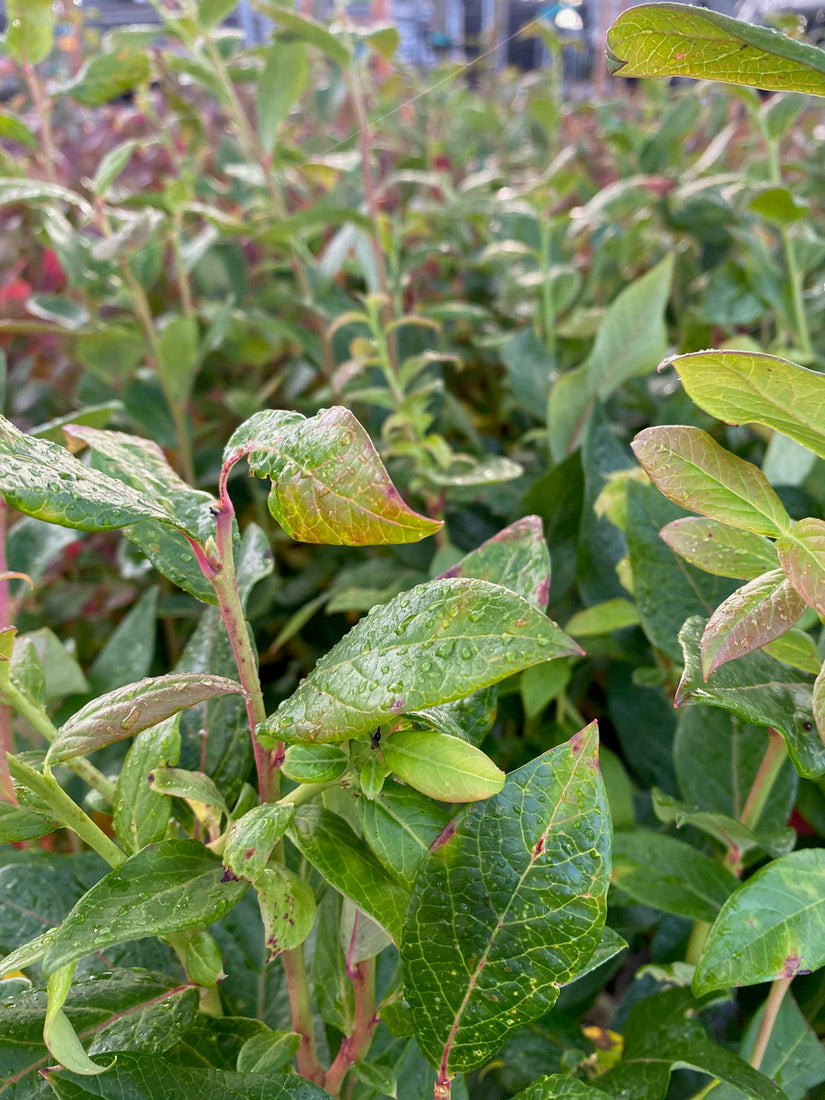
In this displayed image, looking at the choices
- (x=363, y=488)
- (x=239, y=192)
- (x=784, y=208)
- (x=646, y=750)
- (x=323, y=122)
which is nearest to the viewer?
(x=363, y=488)

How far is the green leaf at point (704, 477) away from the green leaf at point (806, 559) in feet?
0.05

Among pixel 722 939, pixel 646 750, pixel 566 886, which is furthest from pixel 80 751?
pixel 646 750

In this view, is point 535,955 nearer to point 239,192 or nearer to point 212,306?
point 212,306

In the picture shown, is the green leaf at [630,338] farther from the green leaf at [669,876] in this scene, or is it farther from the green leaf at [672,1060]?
the green leaf at [672,1060]

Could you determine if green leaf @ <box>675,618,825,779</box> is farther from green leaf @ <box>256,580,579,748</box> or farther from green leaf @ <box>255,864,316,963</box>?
green leaf @ <box>255,864,316,963</box>

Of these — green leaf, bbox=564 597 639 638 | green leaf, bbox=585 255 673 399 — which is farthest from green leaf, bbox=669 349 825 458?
green leaf, bbox=585 255 673 399

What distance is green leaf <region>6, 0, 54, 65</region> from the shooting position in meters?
1.15

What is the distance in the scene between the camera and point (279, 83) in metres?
1.31

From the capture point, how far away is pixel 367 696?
0.38 m

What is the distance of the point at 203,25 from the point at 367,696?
1.31m

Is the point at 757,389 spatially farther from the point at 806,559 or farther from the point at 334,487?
the point at 334,487

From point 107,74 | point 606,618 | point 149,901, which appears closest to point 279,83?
point 107,74

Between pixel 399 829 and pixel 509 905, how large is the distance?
0.22ft

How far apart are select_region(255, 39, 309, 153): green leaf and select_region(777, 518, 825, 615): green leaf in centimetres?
117
